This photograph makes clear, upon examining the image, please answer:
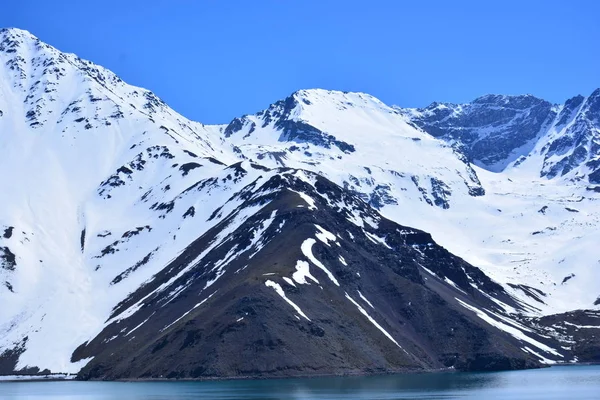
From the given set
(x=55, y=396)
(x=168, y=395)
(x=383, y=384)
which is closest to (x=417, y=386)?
(x=383, y=384)

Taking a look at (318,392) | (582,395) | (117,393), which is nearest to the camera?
(582,395)

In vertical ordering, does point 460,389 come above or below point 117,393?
below

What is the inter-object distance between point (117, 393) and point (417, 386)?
56544 millimetres

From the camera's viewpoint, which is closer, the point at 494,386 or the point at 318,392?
the point at 318,392

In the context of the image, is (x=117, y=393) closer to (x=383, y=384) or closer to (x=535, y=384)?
(x=383, y=384)

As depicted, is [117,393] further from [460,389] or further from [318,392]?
[460,389]

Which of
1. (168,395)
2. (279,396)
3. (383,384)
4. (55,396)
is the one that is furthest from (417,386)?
(55,396)

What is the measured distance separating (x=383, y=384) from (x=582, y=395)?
45373 millimetres

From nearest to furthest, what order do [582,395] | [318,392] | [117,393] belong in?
[582,395], [318,392], [117,393]

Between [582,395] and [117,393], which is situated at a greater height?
[117,393]

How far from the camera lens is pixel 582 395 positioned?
165250mm

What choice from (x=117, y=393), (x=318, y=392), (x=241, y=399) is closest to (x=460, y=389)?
(x=318, y=392)

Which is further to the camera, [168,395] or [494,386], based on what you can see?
[494,386]

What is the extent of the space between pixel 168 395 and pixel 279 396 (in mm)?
21718
